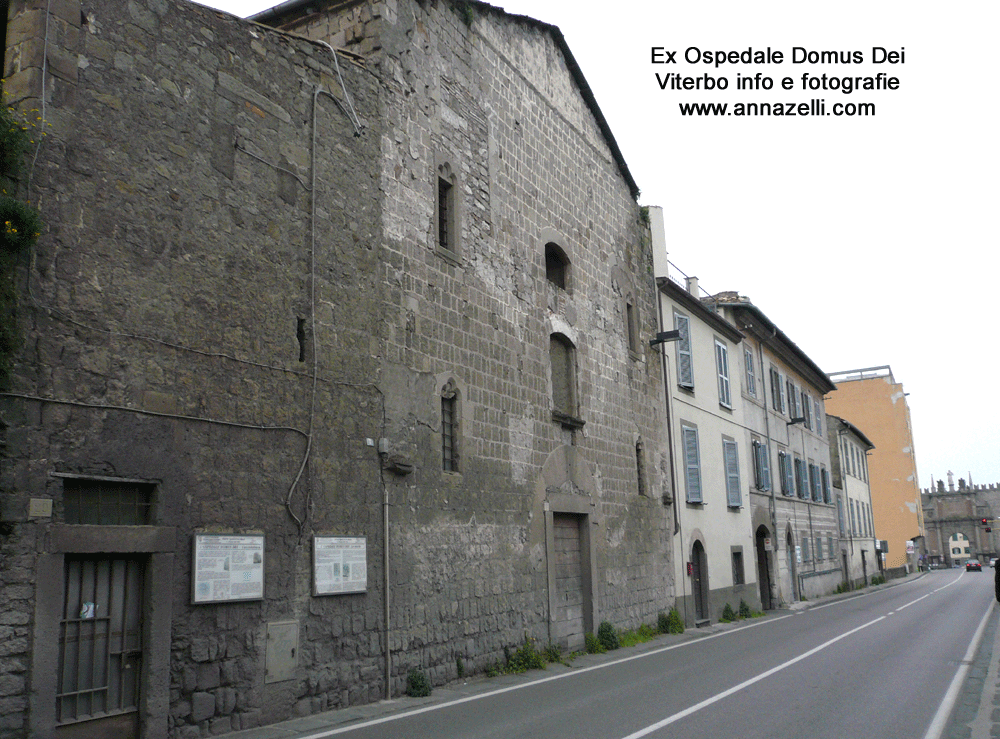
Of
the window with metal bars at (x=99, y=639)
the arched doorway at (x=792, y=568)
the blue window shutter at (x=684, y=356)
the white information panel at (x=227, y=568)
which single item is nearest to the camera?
the window with metal bars at (x=99, y=639)

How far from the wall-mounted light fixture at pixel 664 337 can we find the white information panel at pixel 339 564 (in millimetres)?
11163

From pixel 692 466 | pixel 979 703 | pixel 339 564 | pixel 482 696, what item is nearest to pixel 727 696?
pixel 979 703

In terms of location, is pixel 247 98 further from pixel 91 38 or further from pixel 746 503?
pixel 746 503

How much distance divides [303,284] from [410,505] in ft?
9.96

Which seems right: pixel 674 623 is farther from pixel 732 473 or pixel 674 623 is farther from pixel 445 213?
pixel 445 213

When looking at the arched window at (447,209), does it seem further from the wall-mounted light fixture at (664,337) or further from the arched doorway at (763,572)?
the arched doorway at (763,572)

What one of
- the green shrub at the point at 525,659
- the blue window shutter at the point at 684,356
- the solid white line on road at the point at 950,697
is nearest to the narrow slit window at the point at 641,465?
the blue window shutter at the point at 684,356

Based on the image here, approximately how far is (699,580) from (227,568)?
1465cm

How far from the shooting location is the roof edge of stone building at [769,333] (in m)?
26.0

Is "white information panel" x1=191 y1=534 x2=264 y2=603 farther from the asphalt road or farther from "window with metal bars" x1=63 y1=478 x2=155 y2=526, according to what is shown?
the asphalt road

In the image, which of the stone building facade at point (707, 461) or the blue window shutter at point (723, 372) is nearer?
the stone building facade at point (707, 461)

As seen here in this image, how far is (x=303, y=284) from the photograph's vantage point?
9367 mm

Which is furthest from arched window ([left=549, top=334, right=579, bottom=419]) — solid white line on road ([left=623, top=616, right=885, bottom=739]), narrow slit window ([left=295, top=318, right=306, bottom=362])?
narrow slit window ([left=295, top=318, right=306, bottom=362])

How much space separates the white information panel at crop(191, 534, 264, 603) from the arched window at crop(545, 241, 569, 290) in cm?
860
